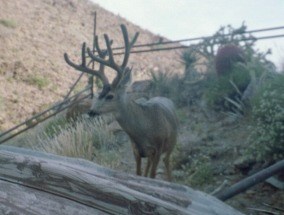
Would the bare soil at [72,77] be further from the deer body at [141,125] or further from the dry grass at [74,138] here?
the deer body at [141,125]

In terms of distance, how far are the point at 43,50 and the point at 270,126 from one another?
20.2m

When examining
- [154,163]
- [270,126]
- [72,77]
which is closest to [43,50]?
[72,77]

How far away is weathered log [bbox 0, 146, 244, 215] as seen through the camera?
6.59ft

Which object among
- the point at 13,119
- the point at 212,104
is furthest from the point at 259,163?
the point at 13,119

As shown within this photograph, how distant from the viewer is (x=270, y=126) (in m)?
6.17

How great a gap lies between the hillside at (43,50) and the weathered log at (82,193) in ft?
49.4

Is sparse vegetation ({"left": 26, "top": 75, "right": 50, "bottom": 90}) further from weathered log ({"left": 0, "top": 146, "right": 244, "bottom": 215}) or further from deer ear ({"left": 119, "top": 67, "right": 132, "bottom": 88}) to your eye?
weathered log ({"left": 0, "top": 146, "right": 244, "bottom": 215})

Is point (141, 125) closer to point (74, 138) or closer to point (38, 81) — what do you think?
point (74, 138)

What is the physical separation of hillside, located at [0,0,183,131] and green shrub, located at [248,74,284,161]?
10.7 meters

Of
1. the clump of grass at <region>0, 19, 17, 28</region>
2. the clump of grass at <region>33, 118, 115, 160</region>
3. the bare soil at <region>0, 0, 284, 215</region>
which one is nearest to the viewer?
the bare soil at <region>0, 0, 284, 215</region>

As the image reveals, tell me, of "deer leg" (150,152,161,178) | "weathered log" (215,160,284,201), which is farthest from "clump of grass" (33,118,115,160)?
"weathered log" (215,160,284,201)

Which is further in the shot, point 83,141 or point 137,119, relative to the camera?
point 83,141

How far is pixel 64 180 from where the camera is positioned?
2135 millimetres

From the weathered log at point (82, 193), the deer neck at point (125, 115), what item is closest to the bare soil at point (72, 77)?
the deer neck at point (125, 115)
